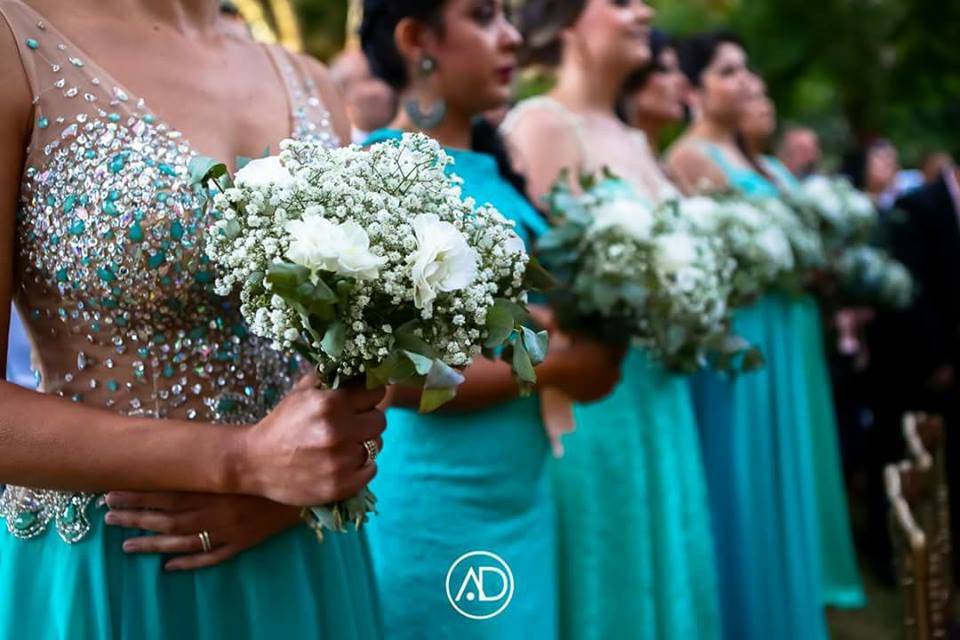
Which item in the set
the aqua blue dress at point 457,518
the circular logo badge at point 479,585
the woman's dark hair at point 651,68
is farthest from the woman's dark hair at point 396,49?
the woman's dark hair at point 651,68

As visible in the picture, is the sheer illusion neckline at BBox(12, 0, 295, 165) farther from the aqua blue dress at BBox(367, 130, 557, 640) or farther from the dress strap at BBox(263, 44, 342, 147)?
the aqua blue dress at BBox(367, 130, 557, 640)

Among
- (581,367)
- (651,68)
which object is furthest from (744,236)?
(581,367)

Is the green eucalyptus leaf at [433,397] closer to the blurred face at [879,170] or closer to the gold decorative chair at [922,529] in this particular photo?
the gold decorative chair at [922,529]

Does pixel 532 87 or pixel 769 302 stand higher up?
pixel 532 87

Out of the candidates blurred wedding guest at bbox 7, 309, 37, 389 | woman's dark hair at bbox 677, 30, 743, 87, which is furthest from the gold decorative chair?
woman's dark hair at bbox 677, 30, 743, 87

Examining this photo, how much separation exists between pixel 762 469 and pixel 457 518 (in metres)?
2.63

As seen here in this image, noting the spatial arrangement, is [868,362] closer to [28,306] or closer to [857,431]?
[857,431]

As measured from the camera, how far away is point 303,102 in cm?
209

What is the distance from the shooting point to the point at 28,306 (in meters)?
1.78

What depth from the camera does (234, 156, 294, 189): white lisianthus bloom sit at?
1.50 metres

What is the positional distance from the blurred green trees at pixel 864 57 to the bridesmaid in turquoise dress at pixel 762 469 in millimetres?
7505

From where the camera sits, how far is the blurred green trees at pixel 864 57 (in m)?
12.2

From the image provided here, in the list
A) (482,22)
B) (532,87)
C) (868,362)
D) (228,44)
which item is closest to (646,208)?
(482,22)

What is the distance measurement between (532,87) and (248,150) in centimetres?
1015
